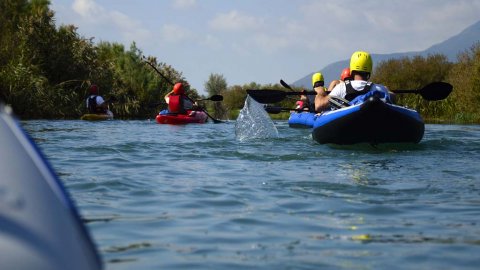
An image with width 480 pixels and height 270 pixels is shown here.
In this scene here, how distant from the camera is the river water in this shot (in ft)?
12.0

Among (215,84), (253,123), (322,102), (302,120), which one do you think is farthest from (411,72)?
(322,102)

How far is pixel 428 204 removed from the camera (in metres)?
5.42

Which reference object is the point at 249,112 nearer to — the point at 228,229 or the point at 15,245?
the point at 228,229

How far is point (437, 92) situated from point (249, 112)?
3233mm

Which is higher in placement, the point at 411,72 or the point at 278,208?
the point at 411,72

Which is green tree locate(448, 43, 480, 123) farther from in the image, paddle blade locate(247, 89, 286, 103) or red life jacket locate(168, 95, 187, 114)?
paddle blade locate(247, 89, 286, 103)

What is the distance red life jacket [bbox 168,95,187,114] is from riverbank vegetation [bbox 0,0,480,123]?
910 centimetres

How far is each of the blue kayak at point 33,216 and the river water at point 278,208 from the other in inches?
64.4

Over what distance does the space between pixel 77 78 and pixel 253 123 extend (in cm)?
2062

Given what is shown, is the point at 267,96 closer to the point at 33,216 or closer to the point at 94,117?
the point at 33,216

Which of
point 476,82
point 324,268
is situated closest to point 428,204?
point 324,268

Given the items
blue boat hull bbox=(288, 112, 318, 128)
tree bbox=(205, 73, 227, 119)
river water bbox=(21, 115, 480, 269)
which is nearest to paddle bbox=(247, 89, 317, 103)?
river water bbox=(21, 115, 480, 269)

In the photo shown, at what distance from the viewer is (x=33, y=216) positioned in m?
1.69

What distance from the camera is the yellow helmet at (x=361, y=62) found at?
1070 centimetres
